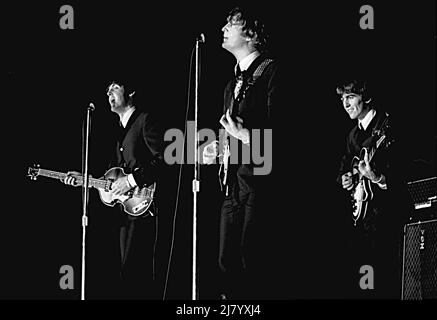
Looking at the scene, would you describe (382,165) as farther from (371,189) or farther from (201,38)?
(201,38)

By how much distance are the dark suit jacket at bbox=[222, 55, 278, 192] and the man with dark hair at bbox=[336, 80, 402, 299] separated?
34 cm

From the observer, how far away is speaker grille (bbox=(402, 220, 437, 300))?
4199 mm

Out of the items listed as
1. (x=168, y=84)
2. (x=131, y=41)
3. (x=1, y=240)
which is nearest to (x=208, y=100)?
(x=168, y=84)

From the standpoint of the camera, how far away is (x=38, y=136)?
4.54m

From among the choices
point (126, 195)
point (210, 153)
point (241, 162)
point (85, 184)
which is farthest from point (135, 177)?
point (241, 162)

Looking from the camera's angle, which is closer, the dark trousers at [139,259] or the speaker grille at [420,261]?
the speaker grille at [420,261]

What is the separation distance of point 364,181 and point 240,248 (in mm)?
689

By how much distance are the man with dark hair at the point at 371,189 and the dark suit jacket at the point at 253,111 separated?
1.11 ft

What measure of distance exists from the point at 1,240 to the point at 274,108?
1.48m

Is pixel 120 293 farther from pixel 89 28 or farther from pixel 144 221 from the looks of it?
pixel 89 28

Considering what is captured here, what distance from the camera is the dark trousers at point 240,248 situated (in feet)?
14.4

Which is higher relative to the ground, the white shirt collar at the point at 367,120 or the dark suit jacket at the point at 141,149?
the white shirt collar at the point at 367,120

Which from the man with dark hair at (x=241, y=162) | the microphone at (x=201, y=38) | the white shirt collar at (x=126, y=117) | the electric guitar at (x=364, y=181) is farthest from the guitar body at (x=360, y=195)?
the white shirt collar at (x=126, y=117)

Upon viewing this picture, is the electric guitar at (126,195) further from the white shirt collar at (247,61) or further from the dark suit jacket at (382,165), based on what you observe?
the dark suit jacket at (382,165)
